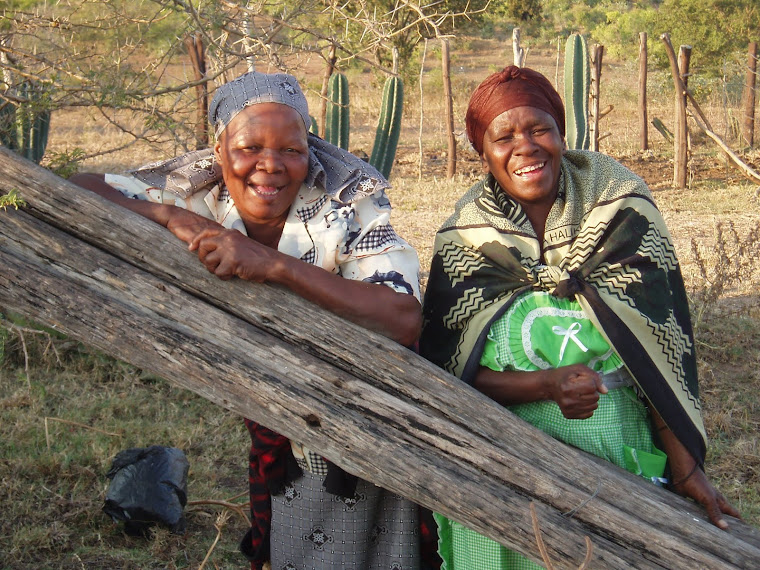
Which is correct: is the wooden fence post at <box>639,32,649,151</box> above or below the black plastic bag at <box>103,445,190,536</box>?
above

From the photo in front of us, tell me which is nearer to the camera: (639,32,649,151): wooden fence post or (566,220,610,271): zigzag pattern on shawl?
(566,220,610,271): zigzag pattern on shawl

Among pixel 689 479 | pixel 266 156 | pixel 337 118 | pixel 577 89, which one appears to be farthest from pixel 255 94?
pixel 577 89

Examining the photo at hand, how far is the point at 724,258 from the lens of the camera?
5113mm

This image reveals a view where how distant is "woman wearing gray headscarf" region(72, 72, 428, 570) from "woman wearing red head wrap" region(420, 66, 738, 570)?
0.25 metres

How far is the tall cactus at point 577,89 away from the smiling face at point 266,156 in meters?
7.01

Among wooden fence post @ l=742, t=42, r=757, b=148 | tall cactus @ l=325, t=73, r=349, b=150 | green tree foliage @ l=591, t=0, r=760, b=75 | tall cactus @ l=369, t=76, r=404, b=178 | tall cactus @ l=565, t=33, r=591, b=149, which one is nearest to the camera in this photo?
tall cactus @ l=325, t=73, r=349, b=150

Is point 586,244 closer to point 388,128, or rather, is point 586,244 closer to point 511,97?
point 511,97

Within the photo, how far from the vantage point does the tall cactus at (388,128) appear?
8656mm

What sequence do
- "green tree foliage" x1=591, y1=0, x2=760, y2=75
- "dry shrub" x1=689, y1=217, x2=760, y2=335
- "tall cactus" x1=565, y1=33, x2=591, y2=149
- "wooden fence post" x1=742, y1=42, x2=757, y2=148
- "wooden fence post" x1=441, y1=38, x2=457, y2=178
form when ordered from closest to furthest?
1. "dry shrub" x1=689, y1=217, x2=760, y2=335
2. "tall cactus" x1=565, y1=33, x2=591, y2=149
3. "wooden fence post" x1=441, y1=38, x2=457, y2=178
4. "wooden fence post" x1=742, y1=42, x2=757, y2=148
5. "green tree foliage" x1=591, y1=0, x2=760, y2=75

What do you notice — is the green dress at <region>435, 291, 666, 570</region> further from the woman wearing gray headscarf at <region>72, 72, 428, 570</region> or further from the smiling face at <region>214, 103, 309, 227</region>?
the smiling face at <region>214, 103, 309, 227</region>

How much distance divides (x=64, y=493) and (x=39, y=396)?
1041 millimetres

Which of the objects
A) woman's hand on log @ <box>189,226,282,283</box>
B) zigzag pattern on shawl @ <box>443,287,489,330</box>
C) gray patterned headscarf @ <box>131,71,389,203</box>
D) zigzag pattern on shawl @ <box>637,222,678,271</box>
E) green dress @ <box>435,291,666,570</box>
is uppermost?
gray patterned headscarf @ <box>131,71,389,203</box>

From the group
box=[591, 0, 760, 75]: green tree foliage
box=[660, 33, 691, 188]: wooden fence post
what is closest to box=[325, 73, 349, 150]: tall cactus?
box=[660, 33, 691, 188]: wooden fence post

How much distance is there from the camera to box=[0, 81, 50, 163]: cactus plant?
3420 mm
